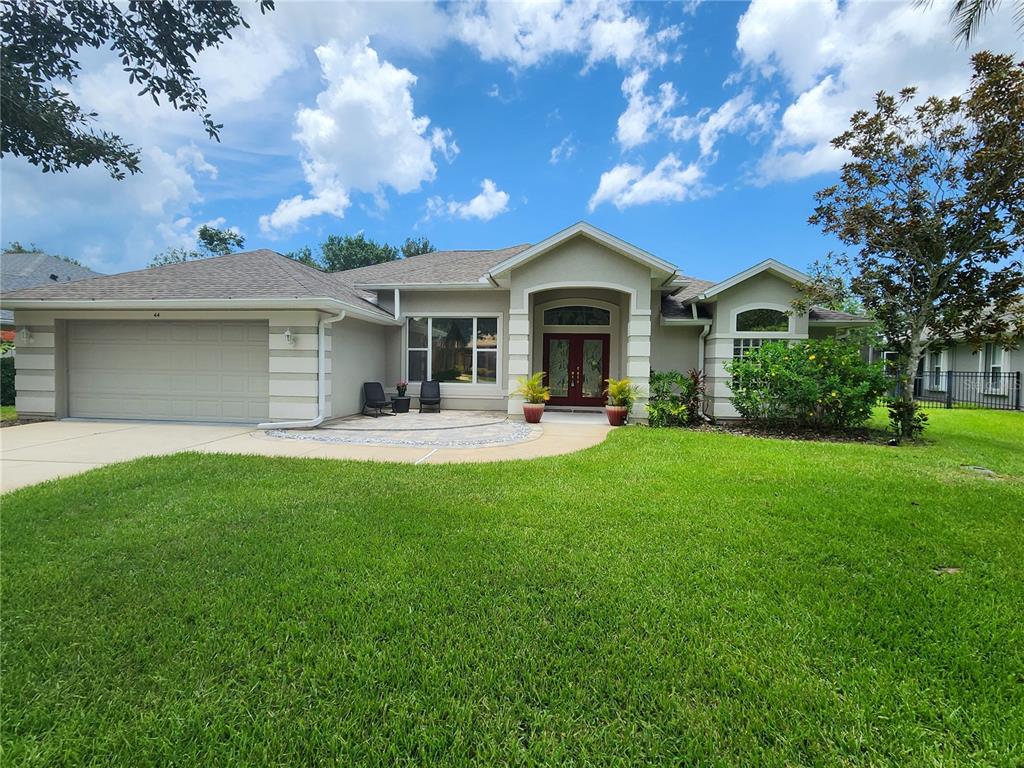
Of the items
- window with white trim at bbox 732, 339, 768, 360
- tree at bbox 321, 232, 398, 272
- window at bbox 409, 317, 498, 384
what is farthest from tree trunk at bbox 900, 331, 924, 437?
tree at bbox 321, 232, 398, 272

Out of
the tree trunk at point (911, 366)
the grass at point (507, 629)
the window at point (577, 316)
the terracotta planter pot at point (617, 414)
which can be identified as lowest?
the grass at point (507, 629)

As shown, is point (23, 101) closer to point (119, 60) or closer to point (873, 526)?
point (119, 60)

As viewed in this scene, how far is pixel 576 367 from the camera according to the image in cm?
1491

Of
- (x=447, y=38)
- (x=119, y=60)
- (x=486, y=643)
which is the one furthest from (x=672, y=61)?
(x=486, y=643)

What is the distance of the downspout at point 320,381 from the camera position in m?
10.4

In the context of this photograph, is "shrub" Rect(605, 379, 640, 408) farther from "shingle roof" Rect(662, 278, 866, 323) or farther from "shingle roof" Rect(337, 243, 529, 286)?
"shingle roof" Rect(337, 243, 529, 286)

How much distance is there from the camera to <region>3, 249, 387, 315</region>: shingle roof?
35.1 ft

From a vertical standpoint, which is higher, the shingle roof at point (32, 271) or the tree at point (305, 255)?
the tree at point (305, 255)

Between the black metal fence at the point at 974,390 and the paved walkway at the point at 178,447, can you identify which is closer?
the paved walkway at the point at 178,447

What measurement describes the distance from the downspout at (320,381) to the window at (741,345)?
10.2 m

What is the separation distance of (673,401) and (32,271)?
97.4ft

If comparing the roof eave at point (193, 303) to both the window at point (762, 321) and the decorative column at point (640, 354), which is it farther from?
the window at point (762, 321)

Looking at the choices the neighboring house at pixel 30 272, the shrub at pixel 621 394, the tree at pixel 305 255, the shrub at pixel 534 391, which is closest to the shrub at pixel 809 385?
the shrub at pixel 621 394

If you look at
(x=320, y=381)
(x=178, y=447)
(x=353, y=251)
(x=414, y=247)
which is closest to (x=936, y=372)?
(x=320, y=381)
